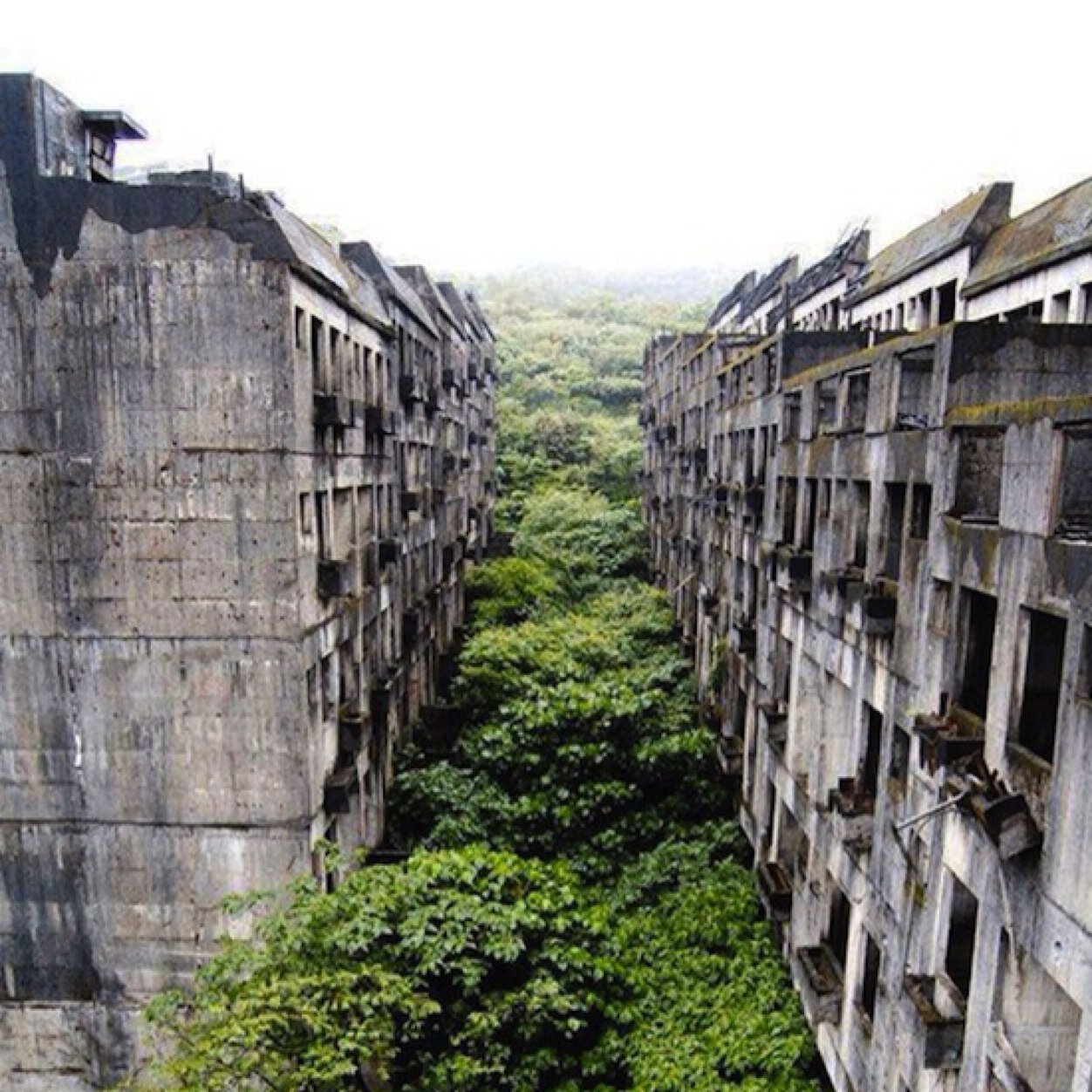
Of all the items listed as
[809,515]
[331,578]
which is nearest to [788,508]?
[809,515]

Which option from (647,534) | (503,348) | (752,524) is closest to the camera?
(752,524)

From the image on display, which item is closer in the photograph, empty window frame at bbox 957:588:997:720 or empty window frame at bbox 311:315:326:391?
empty window frame at bbox 957:588:997:720

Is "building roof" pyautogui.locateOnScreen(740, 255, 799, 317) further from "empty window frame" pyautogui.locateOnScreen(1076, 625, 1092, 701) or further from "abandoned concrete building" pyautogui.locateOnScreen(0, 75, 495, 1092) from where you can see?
"empty window frame" pyautogui.locateOnScreen(1076, 625, 1092, 701)

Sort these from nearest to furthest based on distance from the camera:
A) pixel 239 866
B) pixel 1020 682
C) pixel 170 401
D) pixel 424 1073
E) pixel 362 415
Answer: pixel 1020 682 < pixel 424 1073 < pixel 170 401 < pixel 239 866 < pixel 362 415

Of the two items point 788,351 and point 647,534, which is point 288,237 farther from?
point 647,534

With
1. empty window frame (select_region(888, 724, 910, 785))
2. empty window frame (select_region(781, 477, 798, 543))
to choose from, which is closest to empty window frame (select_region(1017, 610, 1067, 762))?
empty window frame (select_region(888, 724, 910, 785))

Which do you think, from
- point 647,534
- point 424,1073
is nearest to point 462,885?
point 424,1073

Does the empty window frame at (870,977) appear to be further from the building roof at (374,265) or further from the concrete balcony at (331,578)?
the building roof at (374,265)
